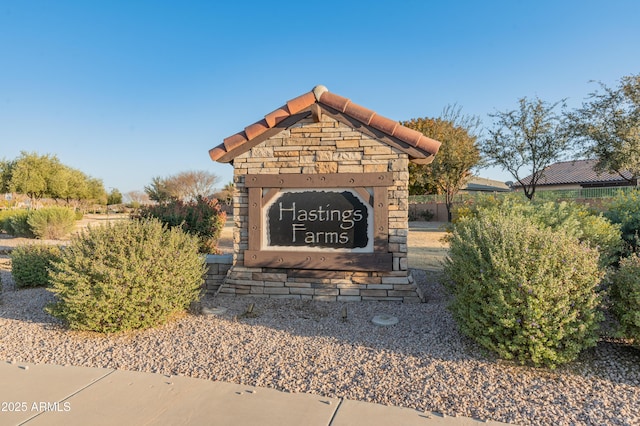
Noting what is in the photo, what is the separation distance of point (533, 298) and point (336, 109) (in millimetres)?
3762

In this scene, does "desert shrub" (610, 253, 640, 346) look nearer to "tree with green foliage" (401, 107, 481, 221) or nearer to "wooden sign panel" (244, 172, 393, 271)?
"wooden sign panel" (244, 172, 393, 271)

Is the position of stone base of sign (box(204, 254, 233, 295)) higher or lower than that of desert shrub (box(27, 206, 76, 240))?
lower

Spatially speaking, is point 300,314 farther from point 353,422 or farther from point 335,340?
point 353,422

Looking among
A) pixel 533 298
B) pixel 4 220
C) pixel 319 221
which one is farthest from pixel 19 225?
pixel 533 298

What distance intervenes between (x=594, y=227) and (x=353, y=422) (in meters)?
5.07

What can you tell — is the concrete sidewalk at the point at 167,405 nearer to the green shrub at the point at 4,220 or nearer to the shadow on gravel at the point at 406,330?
the shadow on gravel at the point at 406,330

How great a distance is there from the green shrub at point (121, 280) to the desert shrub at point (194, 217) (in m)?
3.94

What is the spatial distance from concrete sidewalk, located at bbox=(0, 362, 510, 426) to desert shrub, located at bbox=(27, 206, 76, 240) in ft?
46.5

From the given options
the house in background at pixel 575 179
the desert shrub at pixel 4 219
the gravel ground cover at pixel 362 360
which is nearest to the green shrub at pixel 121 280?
the gravel ground cover at pixel 362 360

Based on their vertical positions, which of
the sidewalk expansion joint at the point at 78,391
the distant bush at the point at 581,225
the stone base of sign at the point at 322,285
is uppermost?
the distant bush at the point at 581,225

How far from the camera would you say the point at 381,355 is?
3643mm

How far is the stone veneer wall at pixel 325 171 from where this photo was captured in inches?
225

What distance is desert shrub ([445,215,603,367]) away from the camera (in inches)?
127

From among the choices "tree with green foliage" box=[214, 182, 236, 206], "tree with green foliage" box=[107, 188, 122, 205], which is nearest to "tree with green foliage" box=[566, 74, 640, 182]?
"tree with green foliage" box=[214, 182, 236, 206]
